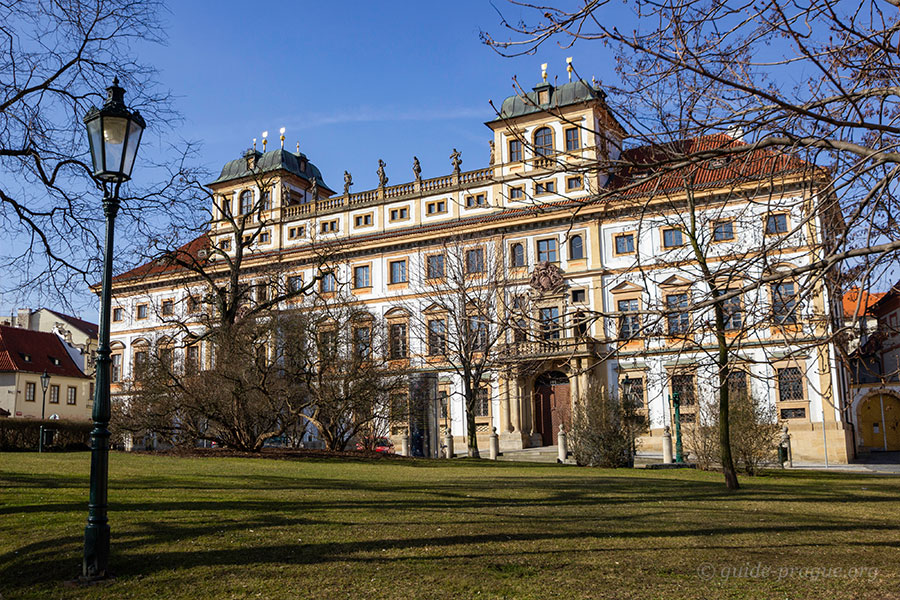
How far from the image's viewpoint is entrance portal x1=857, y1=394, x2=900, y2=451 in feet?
161

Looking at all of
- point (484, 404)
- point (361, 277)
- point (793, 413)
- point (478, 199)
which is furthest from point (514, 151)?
point (793, 413)

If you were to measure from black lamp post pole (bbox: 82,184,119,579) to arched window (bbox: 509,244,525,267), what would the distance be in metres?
36.0

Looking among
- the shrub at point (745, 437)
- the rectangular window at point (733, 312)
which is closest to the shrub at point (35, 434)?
the shrub at point (745, 437)

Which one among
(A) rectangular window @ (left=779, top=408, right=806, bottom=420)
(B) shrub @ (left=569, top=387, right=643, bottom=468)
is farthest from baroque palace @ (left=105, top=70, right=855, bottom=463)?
(B) shrub @ (left=569, top=387, right=643, bottom=468)

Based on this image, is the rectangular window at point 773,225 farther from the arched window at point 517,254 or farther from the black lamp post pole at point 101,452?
the arched window at point 517,254

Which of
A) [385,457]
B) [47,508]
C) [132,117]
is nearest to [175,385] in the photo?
[385,457]

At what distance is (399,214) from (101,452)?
41.4 metres

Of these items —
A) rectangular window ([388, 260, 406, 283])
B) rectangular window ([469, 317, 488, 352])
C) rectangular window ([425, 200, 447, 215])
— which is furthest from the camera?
rectangular window ([388, 260, 406, 283])

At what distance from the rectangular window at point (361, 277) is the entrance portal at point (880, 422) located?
33027 mm

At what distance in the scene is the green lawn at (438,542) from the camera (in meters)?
6.22

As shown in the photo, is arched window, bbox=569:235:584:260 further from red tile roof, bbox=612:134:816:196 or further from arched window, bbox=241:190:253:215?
red tile roof, bbox=612:134:816:196

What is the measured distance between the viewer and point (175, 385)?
24.8 meters

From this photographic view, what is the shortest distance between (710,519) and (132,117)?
8574 mm

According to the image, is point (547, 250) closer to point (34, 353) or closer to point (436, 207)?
point (436, 207)
